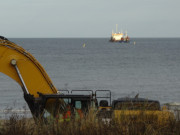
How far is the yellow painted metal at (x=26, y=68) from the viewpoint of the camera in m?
12.8

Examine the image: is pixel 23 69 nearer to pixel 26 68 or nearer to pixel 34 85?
pixel 26 68

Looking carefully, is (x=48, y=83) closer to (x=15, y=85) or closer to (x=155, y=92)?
(x=155, y=92)

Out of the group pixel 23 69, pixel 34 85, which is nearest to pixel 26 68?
pixel 23 69

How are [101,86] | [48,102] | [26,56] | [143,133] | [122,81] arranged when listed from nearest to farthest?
1. [143,133]
2. [48,102]
3. [26,56]
4. [101,86]
5. [122,81]

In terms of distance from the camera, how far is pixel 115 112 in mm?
10156

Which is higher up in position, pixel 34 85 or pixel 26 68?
pixel 26 68

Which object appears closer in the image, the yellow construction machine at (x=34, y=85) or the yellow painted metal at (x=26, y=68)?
the yellow construction machine at (x=34, y=85)

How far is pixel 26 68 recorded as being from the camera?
13.0 m

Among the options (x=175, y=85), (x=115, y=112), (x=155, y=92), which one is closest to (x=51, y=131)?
(x=115, y=112)

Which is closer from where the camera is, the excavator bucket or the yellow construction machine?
the yellow construction machine

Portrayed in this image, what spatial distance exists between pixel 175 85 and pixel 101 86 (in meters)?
6.14

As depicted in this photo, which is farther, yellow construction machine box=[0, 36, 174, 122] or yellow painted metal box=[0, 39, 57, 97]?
yellow painted metal box=[0, 39, 57, 97]

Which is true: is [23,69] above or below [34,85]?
above

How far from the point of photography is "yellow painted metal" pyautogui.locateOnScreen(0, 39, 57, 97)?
12.8 m
